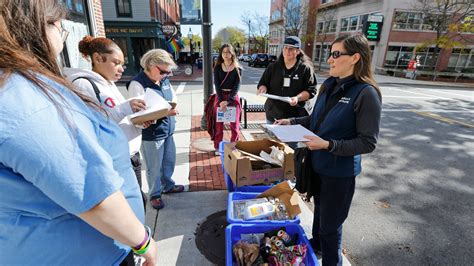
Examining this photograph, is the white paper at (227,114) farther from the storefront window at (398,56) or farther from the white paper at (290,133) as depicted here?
the storefront window at (398,56)

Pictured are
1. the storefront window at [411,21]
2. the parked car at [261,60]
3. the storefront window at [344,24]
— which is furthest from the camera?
the parked car at [261,60]

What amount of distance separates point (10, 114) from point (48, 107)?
9 cm

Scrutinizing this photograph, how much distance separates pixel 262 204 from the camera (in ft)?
7.53

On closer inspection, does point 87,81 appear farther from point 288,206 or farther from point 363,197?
point 363,197

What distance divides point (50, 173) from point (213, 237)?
7.12 ft

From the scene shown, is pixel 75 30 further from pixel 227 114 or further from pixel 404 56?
pixel 404 56

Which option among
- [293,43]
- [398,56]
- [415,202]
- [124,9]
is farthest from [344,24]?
[293,43]

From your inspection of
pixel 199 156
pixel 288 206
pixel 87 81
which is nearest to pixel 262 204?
pixel 288 206

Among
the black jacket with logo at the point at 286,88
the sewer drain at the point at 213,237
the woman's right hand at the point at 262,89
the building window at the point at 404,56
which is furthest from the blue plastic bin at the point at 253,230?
the building window at the point at 404,56

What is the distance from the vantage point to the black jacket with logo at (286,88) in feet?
10.9

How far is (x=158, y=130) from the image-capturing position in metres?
2.76

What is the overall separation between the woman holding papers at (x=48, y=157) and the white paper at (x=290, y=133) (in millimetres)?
1276

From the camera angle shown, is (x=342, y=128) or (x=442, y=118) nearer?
(x=342, y=128)

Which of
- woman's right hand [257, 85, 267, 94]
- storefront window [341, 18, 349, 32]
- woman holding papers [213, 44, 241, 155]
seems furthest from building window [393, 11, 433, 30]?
woman's right hand [257, 85, 267, 94]
